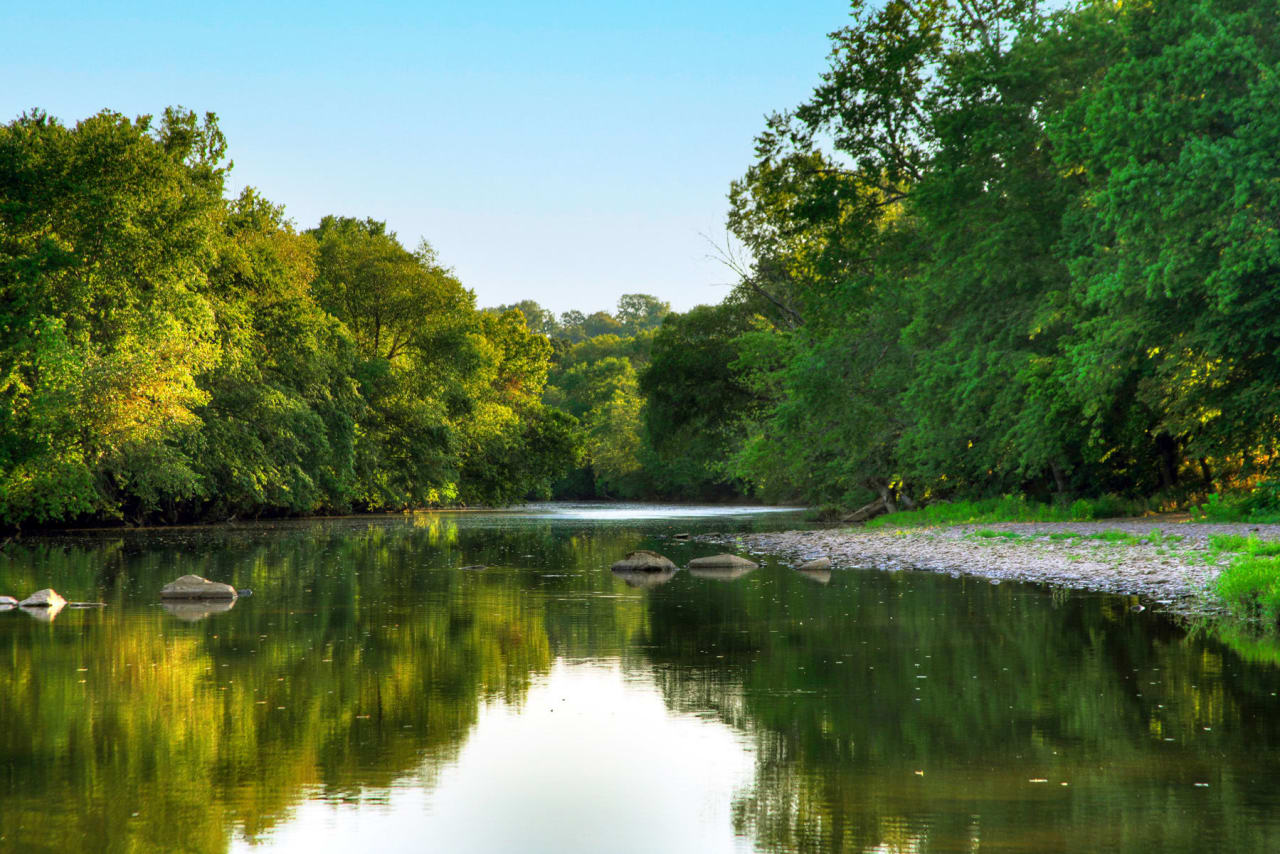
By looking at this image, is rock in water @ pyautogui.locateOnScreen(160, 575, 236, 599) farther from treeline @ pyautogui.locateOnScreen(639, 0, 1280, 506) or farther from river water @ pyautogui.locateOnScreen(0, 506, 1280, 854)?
treeline @ pyautogui.locateOnScreen(639, 0, 1280, 506)

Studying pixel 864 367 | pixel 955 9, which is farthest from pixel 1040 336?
pixel 955 9

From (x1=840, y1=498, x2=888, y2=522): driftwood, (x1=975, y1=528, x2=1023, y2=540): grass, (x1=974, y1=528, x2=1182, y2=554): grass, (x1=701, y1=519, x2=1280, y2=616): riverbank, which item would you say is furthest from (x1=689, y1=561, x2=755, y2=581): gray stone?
(x1=840, y1=498, x2=888, y2=522): driftwood

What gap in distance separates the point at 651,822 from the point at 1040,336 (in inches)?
985

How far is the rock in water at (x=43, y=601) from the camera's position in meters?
16.3

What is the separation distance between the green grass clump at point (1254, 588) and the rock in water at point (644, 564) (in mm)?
10886

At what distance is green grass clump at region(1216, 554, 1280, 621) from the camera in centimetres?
1282

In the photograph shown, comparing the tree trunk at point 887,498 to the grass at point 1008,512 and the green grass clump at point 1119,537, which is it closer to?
the grass at point 1008,512

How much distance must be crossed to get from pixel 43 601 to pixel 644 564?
10.6 meters

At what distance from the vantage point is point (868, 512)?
46812 mm

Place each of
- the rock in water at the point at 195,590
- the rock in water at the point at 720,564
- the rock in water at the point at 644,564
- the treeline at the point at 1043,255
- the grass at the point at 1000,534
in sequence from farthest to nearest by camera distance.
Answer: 1. the grass at the point at 1000,534
2. the rock in water at the point at 720,564
3. the rock in water at the point at 644,564
4. the treeline at the point at 1043,255
5. the rock in water at the point at 195,590

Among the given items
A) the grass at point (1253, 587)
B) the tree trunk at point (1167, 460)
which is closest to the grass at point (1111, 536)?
the grass at point (1253, 587)

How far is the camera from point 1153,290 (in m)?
20.5

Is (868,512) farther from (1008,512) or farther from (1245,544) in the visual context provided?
(1245,544)

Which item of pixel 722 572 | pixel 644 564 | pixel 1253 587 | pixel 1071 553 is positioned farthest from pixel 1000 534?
pixel 1253 587
